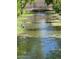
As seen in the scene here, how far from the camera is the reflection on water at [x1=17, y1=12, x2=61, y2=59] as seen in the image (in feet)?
14.6

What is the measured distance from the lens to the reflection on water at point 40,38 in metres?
4.46

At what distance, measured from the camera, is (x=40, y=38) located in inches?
229
